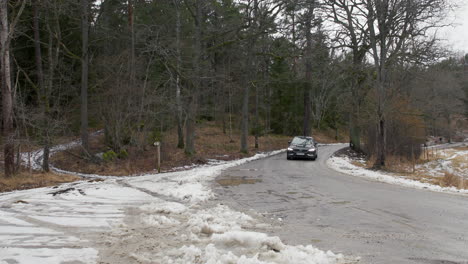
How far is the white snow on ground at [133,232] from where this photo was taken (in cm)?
496

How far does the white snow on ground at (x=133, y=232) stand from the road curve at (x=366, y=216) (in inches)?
29.7

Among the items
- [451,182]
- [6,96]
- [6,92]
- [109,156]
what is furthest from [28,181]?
[451,182]

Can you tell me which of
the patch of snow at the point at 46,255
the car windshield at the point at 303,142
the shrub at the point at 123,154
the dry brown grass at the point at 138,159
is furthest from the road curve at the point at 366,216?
the car windshield at the point at 303,142

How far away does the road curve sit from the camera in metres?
5.52

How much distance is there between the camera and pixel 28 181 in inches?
504

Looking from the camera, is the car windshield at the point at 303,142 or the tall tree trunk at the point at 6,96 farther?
the car windshield at the point at 303,142

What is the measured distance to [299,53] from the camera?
80.0 feet

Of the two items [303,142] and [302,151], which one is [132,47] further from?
[303,142]

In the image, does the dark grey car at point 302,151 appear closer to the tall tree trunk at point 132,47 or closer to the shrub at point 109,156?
the tall tree trunk at point 132,47

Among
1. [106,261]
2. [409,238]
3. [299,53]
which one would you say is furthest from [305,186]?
[299,53]

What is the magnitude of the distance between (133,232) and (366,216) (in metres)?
4.68

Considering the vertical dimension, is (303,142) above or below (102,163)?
above

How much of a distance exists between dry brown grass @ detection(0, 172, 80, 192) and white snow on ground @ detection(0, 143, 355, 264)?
2.93m

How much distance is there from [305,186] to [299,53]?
14.1 metres
